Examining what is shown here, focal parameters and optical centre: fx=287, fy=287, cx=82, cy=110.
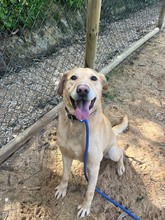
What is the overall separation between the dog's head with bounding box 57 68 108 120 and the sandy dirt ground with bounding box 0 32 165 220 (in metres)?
1.10

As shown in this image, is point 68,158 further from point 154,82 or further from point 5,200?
point 154,82

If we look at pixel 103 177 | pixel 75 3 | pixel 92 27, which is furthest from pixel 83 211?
pixel 75 3

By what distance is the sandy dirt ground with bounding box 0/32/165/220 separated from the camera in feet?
9.52

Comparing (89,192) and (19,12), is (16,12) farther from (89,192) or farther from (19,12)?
(89,192)

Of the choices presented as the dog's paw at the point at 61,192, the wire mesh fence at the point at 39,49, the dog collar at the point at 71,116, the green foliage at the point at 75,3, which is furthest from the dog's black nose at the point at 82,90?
the green foliage at the point at 75,3

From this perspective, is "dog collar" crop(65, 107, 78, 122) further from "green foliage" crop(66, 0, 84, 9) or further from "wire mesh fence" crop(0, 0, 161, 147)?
"green foliage" crop(66, 0, 84, 9)

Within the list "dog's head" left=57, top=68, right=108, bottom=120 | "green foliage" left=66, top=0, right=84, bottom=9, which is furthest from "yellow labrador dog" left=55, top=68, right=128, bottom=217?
"green foliage" left=66, top=0, right=84, bottom=9

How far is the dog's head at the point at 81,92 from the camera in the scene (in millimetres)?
2229

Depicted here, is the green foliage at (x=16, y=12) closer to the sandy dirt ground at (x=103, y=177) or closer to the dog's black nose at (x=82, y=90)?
the sandy dirt ground at (x=103, y=177)

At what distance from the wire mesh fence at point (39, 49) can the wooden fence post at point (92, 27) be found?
3.26 feet

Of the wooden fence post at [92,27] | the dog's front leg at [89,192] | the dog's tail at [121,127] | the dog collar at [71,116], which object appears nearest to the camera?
the dog collar at [71,116]

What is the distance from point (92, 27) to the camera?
11.2ft

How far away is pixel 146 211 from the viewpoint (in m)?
2.94

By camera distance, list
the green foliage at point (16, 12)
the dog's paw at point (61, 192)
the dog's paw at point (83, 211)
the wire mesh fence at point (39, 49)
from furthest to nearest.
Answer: the green foliage at point (16, 12) < the wire mesh fence at point (39, 49) < the dog's paw at point (61, 192) < the dog's paw at point (83, 211)
